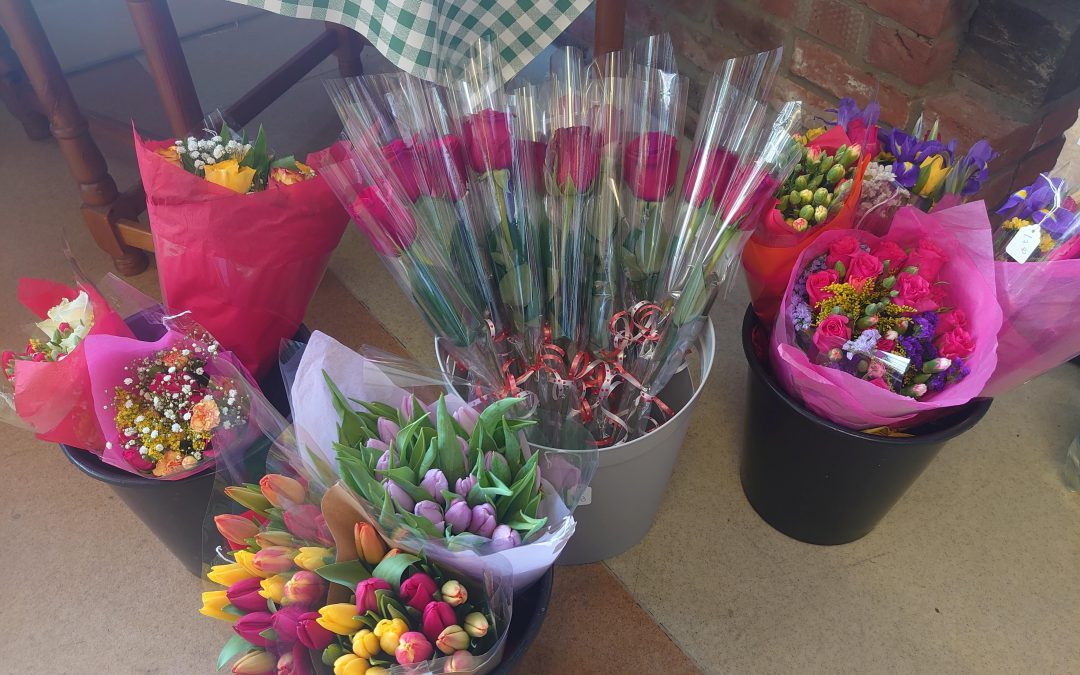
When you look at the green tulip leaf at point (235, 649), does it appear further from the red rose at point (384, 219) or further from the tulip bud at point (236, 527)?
the red rose at point (384, 219)

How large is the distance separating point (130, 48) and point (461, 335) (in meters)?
2.03

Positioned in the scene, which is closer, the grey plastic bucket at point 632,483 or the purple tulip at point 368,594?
the purple tulip at point 368,594

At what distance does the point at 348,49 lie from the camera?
2.00 metres

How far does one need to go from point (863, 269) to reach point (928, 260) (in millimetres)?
86

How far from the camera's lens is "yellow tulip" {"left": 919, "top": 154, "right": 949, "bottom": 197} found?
1.03 meters

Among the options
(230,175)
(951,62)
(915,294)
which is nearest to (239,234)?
(230,175)

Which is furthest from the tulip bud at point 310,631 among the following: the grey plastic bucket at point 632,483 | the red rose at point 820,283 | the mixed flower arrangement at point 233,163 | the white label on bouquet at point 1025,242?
the white label on bouquet at point 1025,242

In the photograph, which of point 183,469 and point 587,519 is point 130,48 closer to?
point 183,469

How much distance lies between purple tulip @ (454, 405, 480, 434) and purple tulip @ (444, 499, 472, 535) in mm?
97

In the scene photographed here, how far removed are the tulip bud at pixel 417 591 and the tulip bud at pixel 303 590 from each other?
0.09 metres

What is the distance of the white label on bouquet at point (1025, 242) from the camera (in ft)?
3.00

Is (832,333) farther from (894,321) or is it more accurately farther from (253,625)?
(253,625)

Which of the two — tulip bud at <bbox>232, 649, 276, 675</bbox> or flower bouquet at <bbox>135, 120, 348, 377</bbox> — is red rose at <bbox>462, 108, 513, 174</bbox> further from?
tulip bud at <bbox>232, 649, 276, 675</bbox>

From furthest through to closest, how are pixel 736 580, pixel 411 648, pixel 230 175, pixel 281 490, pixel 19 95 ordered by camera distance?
pixel 19 95 → pixel 736 580 → pixel 230 175 → pixel 281 490 → pixel 411 648
